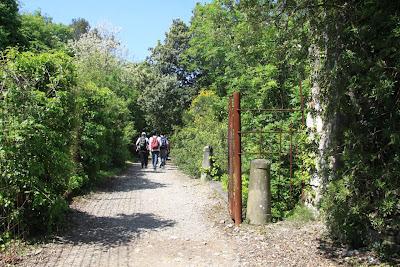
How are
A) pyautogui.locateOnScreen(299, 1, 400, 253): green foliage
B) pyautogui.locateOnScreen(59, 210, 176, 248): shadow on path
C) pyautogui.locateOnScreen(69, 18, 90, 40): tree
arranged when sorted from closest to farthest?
pyautogui.locateOnScreen(299, 1, 400, 253): green foliage, pyautogui.locateOnScreen(59, 210, 176, 248): shadow on path, pyautogui.locateOnScreen(69, 18, 90, 40): tree

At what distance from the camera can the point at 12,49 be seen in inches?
295

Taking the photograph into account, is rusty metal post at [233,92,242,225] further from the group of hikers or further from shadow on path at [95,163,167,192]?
the group of hikers

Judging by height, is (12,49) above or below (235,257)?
above

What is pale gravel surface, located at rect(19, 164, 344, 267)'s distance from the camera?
6399mm

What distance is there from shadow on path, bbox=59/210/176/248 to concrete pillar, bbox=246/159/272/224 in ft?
5.72

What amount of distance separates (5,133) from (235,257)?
3877 mm

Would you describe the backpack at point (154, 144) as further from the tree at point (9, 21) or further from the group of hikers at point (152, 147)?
the tree at point (9, 21)

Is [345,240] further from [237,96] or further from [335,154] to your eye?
[237,96]

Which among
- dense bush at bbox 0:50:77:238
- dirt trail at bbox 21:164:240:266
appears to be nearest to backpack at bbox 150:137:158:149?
Result: dirt trail at bbox 21:164:240:266

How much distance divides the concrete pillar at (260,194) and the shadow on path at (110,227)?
1.74 meters

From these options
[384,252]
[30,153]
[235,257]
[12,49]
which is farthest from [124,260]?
[12,49]

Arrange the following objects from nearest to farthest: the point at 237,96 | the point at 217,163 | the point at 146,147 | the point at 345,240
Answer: the point at 345,240 < the point at 237,96 < the point at 217,163 < the point at 146,147

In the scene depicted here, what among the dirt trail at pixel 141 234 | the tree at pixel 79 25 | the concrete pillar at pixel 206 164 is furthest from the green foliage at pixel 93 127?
the tree at pixel 79 25

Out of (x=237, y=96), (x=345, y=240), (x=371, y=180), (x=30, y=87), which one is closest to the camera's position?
(x=371, y=180)
